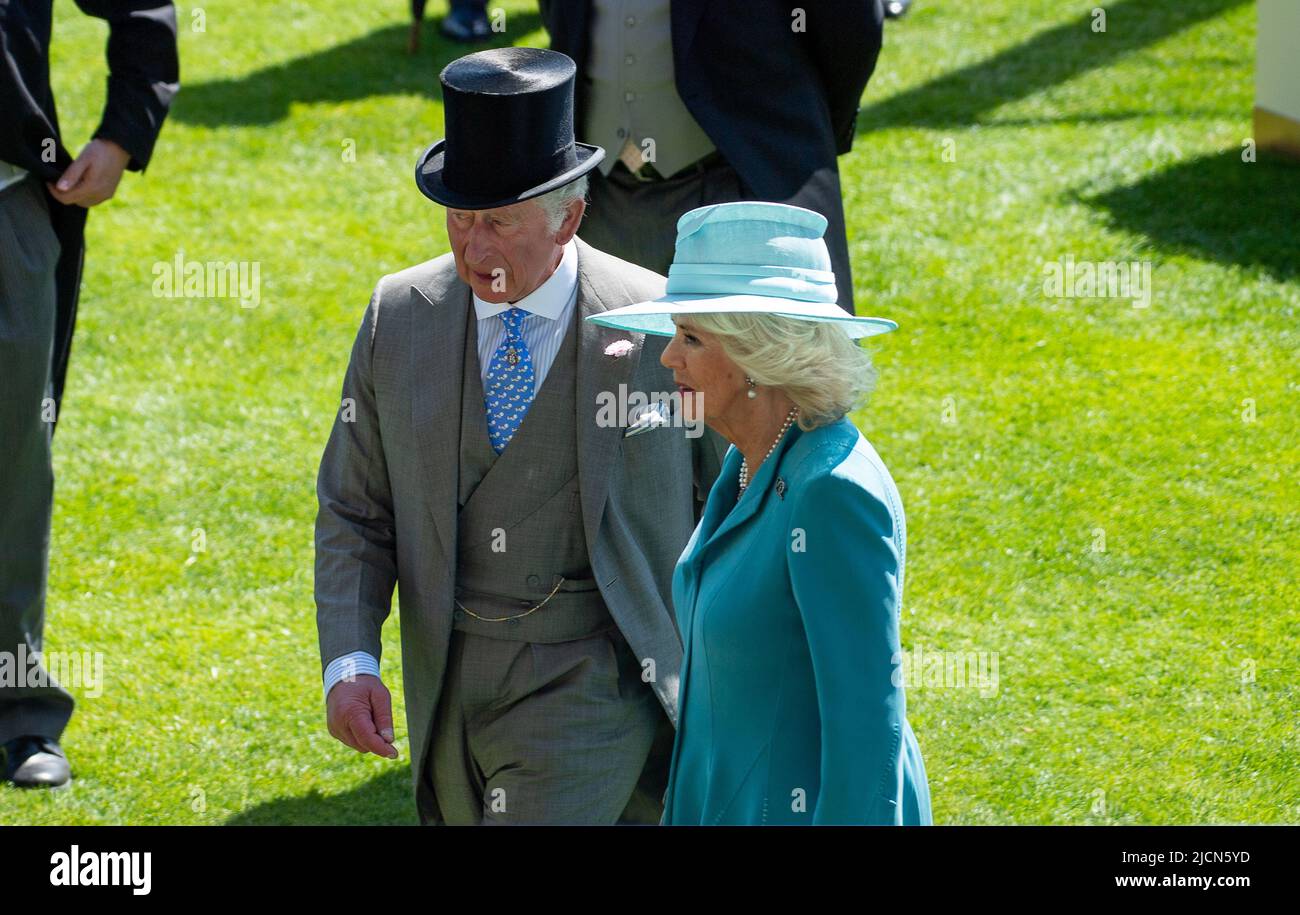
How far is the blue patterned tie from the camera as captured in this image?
3908mm

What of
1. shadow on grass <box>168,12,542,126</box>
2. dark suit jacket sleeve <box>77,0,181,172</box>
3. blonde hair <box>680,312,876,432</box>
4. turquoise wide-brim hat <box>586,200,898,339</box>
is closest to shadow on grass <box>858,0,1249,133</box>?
shadow on grass <box>168,12,542,126</box>

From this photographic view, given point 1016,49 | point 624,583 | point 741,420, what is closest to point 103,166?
point 624,583

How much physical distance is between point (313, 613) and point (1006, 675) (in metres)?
2.42

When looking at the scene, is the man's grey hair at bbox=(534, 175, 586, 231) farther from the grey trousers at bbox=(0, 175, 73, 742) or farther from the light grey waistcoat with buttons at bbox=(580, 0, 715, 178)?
the grey trousers at bbox=(0, 175, 73, 742)

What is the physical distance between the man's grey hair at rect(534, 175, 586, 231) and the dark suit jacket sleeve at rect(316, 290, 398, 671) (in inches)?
16.7

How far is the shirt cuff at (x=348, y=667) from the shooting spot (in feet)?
12.3

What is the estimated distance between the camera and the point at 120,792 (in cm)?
543

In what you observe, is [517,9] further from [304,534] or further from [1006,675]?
[1006,675]

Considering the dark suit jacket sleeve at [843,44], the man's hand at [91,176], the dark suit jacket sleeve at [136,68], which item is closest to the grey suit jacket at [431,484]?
the dark suit jacket sleeve at [843,44]

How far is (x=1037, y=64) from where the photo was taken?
1162 cm

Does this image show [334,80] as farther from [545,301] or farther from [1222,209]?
[545,301]

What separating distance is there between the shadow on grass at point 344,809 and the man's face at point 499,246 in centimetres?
202

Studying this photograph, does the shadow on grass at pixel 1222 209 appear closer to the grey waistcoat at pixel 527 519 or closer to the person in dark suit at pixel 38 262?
the person in dark suit at pixel 38 262

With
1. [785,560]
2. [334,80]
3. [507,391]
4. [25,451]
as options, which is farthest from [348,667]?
[334,80]
